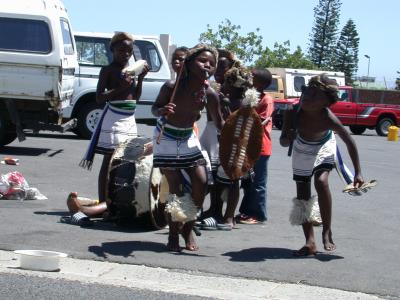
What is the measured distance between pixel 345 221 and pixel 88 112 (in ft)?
30.6

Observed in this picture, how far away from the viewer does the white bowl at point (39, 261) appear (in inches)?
254

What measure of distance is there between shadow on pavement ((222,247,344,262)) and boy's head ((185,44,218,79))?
61.8 inches

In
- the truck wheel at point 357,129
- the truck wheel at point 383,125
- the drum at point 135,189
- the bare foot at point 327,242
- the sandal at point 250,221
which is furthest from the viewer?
the truck wheel at point 357,129

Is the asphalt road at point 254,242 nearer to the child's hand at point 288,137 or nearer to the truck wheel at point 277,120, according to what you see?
the child's hand at point 288,137

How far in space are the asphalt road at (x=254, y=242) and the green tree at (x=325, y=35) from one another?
54.8m

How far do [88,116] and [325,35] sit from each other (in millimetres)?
50297

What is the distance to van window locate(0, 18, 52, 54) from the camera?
1466 centimetres

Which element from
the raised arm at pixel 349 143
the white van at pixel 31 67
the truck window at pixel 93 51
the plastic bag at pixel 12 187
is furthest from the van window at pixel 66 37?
the raised arm at pixel 349 143

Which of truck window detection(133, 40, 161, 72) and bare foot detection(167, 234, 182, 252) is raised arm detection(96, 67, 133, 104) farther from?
truck window detection(133, 40, 161, 72)

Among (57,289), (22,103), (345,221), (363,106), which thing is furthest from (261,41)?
(57,289)

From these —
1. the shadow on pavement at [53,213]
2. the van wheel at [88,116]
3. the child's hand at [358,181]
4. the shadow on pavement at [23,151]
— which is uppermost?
the child's hand at [358,181]

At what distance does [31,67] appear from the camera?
14.6 metres

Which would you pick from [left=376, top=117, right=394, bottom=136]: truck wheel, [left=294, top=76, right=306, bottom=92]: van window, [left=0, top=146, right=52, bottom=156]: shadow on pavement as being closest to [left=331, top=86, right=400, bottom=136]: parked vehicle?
[left=376, top=117, right=394, bottom=136]: truck wheel

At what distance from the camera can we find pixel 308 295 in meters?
6.18
